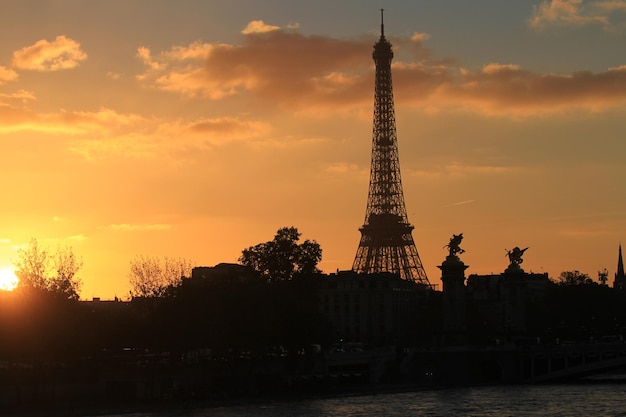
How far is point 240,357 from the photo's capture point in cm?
10344

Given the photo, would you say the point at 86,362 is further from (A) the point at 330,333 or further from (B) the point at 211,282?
(A) the point at 330,333

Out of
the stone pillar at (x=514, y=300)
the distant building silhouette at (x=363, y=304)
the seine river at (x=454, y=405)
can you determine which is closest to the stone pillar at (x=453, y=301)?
the stone pillar at (x=514, y=300)

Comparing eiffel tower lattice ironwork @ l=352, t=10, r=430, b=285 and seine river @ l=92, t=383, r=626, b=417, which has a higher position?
eiffel tower lattice ironwork @ l=352, t=10, r=430, b=285

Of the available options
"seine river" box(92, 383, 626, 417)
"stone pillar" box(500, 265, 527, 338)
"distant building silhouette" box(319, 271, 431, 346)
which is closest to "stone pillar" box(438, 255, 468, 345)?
"stone pillar" box(500, 265, 527, 338)

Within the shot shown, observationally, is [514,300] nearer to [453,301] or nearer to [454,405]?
[453,301]

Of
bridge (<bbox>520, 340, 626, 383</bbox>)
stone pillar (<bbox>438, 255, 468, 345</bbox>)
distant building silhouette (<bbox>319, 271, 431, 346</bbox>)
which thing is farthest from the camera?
distant building silhouette (<bbox>319, 271, 431, 346</bbox>)

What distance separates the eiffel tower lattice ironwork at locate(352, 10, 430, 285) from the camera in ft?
573

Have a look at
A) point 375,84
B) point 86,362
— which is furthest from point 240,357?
point 375,84

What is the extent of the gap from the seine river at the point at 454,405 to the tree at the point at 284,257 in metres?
17.3

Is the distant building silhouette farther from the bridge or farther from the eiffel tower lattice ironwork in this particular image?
the bridge

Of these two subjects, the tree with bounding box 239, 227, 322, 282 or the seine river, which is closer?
the seine river

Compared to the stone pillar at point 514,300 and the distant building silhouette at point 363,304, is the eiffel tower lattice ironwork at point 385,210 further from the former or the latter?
the stone pillar at point 514,300

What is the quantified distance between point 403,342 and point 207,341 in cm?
6184

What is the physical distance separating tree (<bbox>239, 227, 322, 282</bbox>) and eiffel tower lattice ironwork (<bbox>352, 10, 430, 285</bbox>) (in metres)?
59.2
